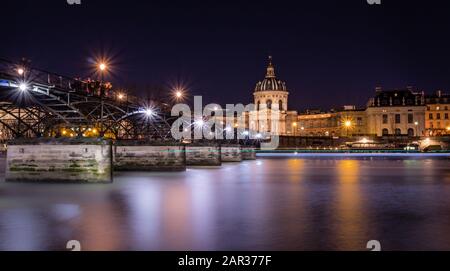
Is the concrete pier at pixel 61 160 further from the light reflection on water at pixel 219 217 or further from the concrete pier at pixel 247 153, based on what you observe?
the concrete pier at pixel 247 153

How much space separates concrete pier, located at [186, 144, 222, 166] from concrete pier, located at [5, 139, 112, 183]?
28872mm

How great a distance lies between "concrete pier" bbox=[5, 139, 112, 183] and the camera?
28.0m

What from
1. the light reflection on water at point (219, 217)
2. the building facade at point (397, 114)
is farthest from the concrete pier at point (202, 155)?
the building facade at point (397, 114)

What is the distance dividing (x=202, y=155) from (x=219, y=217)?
131ft

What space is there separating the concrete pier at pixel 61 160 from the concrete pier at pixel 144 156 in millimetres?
12723

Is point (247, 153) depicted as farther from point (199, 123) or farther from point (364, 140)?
point (364, 140)

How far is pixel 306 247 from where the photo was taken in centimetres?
1328

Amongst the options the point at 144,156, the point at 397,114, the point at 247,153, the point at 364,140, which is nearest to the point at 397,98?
the point at 397,114

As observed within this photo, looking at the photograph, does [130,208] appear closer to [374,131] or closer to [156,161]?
[156,161]

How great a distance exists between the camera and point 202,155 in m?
59.1

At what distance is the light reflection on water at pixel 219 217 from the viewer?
46.0ft

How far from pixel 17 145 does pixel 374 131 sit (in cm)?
17059

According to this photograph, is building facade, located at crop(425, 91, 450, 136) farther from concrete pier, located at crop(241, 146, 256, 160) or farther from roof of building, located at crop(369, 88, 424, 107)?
concrete pier, located at crop(241, 146, 256, 160)

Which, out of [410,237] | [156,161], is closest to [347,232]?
[410,237]
